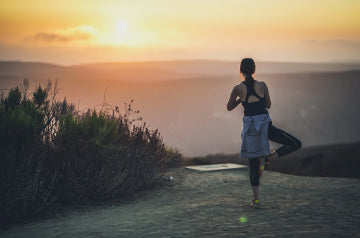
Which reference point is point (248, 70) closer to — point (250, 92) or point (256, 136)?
point (250, 92)

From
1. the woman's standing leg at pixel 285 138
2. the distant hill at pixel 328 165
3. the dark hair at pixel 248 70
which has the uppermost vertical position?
the dark hair at pixel 248 70

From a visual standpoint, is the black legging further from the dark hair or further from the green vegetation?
the green vegetation

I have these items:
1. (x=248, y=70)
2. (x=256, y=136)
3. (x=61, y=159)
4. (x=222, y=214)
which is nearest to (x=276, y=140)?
(x=256, y=136)

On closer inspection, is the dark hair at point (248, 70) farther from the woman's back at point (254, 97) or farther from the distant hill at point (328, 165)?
the distant hill at point (328, 165)

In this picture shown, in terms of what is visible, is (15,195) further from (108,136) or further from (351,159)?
(351,159)

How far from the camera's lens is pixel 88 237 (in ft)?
17.2

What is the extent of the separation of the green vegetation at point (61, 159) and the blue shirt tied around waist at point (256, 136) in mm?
2461

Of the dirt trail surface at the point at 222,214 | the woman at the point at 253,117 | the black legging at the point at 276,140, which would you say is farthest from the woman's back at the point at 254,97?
the dirt trail surface at the point at 222,214

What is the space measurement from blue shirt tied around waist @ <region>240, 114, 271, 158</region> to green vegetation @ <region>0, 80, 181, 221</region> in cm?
246

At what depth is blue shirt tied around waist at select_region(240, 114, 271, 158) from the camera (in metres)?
6.15

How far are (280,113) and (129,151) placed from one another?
135047 mm

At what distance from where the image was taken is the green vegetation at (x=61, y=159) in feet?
21.9

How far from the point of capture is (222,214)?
6062 millimetres

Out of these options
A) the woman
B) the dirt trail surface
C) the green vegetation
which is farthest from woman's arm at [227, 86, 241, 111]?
the green vegetation
